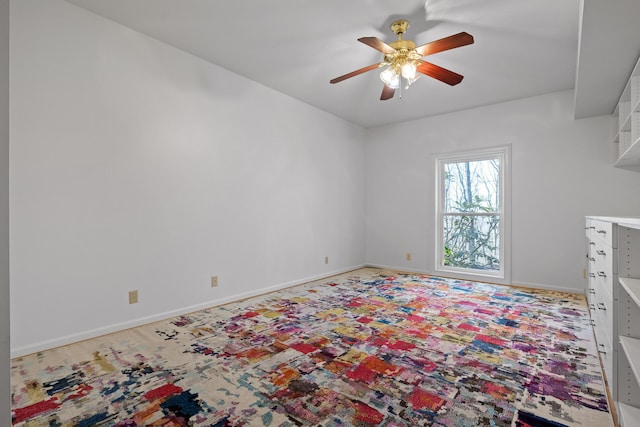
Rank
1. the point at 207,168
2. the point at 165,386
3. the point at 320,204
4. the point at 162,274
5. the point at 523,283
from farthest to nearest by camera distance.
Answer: the point at 320,204 → the point at 523,283 → the point at 207,168 → the point at 162,274 → the point at 165,386

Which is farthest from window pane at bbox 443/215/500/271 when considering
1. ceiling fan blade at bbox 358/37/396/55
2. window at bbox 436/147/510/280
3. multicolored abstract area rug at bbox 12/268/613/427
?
Result: ceiling fan blade at bbox 358/37/396/55

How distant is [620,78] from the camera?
2945 mm

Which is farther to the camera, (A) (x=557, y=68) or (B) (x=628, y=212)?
(B) (x=628, y=212)

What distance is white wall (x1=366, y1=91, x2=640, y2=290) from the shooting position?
3.98 meters

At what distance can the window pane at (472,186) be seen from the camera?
4832mm

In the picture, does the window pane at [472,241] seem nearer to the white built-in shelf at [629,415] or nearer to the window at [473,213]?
the window at [473,213]

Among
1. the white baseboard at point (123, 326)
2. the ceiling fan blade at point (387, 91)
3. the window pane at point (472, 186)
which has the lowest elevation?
the white baseboard at point (123, 326)

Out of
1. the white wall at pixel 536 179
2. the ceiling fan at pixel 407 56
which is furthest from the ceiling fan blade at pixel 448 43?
the white wall at pixel 536 179

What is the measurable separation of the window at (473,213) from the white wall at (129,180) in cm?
255

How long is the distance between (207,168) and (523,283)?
4.40m

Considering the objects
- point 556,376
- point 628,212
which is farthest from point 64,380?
point 628,212

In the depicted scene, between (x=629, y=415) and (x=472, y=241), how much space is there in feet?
12.0

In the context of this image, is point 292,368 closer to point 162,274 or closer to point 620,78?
point 162,274

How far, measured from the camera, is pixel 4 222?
0.75 metres
